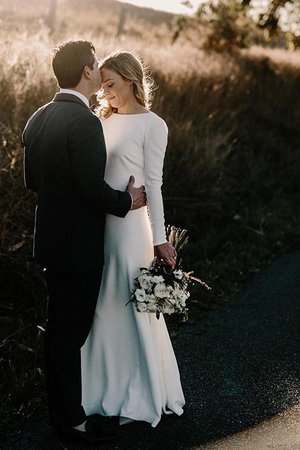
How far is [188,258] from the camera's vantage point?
267 inches

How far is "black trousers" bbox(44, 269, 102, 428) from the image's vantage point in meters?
3.14

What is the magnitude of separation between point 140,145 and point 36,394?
1.82m

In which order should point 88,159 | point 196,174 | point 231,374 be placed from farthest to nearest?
point 196,174 → point 231,374 → point 88,159

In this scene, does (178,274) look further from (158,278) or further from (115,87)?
(115,87)

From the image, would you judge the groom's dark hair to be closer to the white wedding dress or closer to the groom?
the groom

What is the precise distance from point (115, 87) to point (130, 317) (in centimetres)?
→ 132

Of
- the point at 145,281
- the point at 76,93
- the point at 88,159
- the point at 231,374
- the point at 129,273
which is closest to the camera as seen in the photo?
the point at 88,159

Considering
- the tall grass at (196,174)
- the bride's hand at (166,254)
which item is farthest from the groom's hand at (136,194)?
the tall grass at (196,174)

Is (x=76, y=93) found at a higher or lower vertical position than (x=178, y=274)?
higher

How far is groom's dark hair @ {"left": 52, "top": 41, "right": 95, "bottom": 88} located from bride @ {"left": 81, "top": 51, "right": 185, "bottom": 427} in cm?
28

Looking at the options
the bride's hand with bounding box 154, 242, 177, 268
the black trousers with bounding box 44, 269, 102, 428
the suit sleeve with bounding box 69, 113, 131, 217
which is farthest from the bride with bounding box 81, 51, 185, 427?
the suit sleeve with bounding box 69, 113, 131, 217

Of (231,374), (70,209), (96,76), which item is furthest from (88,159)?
(231,374)

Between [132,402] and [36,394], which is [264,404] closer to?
[132,402]

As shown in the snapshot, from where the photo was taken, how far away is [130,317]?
3477mm
